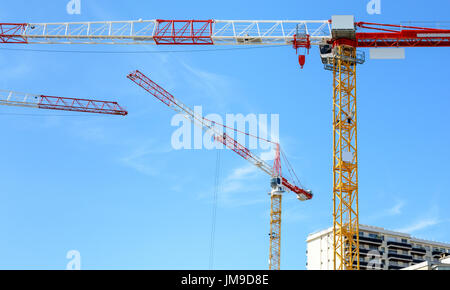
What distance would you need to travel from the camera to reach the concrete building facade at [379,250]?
136750mm

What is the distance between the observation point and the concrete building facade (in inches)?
5384

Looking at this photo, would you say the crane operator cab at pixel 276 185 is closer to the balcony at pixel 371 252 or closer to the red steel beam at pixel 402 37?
the balcony at pixel 371 252

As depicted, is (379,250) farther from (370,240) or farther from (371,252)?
(370,240)

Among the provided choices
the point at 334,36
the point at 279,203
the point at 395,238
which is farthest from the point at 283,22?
the point at 395,238

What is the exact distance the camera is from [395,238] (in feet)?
470

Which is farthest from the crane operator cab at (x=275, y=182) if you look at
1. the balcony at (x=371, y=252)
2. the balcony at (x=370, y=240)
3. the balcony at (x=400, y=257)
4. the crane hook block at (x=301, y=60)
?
the crane hook block at (x=301, y=60)

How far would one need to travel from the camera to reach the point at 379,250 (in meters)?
139

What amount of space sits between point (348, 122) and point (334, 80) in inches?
216

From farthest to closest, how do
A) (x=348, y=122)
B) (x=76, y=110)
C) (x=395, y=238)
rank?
1. (x=395, y=238)
2. (x=76, y=110)
3. (x=348, y=122)

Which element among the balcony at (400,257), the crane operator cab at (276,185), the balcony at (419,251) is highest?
the crane operator cab at (276,185)

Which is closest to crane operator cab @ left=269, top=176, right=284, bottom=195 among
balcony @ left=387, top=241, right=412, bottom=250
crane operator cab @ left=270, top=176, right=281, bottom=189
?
crane operator cab @ left=270, top=176, right=281, bottom=189

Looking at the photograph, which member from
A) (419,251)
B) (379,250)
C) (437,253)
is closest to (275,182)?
(379,250)
